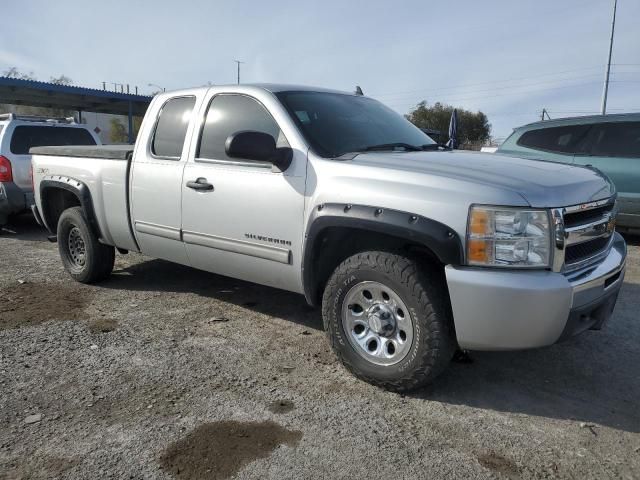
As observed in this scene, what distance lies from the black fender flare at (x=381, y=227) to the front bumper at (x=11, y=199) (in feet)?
20.8

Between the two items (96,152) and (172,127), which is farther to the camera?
(96,152)

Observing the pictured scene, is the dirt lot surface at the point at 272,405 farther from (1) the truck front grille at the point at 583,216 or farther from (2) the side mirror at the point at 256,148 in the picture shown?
(2) the side mirror at the point at 256,148

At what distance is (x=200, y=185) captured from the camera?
412 cm

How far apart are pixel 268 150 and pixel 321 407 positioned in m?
1.63

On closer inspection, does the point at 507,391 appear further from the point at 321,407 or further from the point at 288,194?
the point at 288,194

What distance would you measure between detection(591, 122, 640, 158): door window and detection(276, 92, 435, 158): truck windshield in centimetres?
444

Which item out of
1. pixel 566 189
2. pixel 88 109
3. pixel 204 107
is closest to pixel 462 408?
pixel 566 189

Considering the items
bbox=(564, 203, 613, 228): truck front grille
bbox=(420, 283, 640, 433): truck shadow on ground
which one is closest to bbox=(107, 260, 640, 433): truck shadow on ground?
bbox=(420, 283, 640, 433): truck shadow on ground

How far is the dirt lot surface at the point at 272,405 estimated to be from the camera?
259cm

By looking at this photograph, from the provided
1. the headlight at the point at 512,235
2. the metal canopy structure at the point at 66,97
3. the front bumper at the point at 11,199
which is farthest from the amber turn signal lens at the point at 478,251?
the metal canopy structure at the point at 66,97

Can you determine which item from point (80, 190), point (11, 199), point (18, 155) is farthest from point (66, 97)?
point (80, 190)

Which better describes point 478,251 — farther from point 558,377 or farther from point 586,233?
point 558,377

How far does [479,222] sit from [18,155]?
7743 millimetres

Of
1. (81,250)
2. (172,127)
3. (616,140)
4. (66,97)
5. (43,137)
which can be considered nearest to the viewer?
(172,127)
